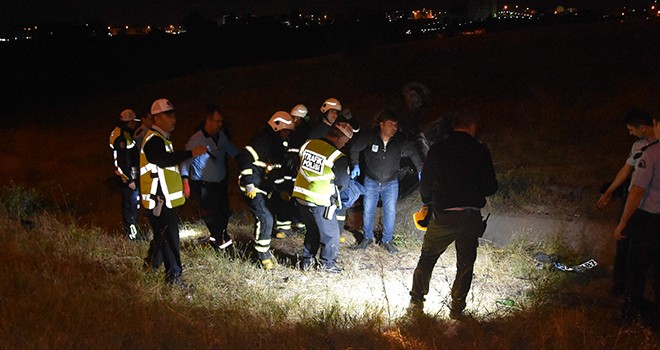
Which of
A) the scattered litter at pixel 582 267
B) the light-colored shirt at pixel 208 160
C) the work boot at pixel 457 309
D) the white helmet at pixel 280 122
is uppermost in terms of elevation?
the white helmet at pixel 280 122

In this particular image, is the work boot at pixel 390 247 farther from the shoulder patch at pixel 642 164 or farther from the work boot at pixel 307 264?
the shoulder patch at pixel 642 164

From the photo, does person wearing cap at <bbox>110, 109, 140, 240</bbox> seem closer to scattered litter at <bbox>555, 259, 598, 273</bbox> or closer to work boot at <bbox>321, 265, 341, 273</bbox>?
work boot at <bbox>321, 265, 341, 273</bbox>

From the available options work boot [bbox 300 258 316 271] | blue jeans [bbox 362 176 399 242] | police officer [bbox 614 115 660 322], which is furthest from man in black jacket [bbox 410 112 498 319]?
blue jeans [bbox 362 176 399 242]

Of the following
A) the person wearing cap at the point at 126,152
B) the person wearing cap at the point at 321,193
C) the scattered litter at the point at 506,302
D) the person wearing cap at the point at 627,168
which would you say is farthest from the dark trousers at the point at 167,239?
the person wearing cap at the point at 627,168

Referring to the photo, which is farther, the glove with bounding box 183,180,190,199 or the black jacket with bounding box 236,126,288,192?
the black jacket with bounding box 236,126,288,192

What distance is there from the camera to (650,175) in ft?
14.5

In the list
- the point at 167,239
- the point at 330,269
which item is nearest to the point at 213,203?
the point at 167,239

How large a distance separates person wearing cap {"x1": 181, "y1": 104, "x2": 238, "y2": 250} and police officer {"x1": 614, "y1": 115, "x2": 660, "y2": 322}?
398 centimetres

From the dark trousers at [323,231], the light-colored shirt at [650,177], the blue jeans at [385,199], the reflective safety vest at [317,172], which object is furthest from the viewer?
the blue jeans at [385,199]

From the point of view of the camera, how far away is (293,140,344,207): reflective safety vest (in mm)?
5855

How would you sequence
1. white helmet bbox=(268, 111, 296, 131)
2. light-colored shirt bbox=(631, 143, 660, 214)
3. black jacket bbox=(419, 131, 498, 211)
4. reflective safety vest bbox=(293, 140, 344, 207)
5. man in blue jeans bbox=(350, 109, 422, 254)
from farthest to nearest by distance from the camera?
1. man in blue jeans bbox=(350, 109, 422, 254)
2. white helmet bbox=(268, 111, 296, 131)
3. reflective safety vest bbox=(293, 140, 344, 207)
4. black jacket bbox=(419, 131, 498, 211)
5. light-colored shirt bbox=(631, 143, 660, 214)

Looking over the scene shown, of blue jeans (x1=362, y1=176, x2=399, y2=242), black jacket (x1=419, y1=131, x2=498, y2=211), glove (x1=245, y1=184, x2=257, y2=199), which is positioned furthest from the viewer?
blue jeans (x1=362, y1=176, x2=399, y2=242)

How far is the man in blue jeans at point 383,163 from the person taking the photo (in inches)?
263

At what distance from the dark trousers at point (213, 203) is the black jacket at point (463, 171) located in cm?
279
